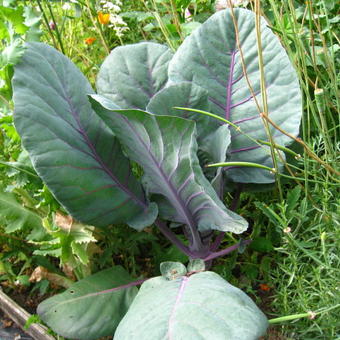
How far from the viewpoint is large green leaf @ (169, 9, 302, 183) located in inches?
50.6

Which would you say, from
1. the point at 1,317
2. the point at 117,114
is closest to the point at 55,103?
the point at 117,114

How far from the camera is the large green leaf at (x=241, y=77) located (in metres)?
1.28

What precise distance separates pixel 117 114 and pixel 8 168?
1.11 ft

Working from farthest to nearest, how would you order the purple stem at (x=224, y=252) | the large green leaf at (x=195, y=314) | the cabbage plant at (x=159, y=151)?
1. the purple stem at (x=224, y=252)
2. the cabbage plant at (x=159, y=151)
3. the large green leaf at (x=195, y=314)

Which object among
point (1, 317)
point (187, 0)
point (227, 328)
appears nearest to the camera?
point (227, 328)

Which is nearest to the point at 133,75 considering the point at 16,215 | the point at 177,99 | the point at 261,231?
the point at 177,99

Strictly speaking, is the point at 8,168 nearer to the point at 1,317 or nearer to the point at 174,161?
the point at 174,161

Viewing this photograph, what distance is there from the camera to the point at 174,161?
1155mm

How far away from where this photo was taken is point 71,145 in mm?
1168

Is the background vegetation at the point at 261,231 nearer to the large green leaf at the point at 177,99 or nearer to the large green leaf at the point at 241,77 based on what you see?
the large green leaf at the point at 241,77

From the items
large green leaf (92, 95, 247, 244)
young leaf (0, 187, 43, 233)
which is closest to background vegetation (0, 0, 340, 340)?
young leaf (0, 187, 43, 233)

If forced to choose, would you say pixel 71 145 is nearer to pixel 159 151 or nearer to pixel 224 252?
pixel 159 151

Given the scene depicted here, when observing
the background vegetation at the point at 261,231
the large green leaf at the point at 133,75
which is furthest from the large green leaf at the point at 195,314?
the large green leaf at the point at 133,75

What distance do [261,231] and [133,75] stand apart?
0.58m
